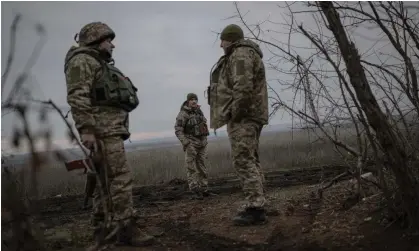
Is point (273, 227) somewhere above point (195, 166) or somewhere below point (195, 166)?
below

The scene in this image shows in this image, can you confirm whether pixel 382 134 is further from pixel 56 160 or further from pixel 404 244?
pixel 56 160

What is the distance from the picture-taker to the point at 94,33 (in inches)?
165

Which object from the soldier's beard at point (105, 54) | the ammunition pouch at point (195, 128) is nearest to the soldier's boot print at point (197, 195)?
the ammunition pouch at point (195, 128)

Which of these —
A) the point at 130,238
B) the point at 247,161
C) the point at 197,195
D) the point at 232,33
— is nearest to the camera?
the point at 130,238

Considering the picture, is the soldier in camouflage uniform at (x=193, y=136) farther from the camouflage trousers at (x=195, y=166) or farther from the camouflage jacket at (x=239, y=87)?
the camouflage jacket at (x=239, y=87)

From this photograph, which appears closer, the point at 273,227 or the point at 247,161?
the point at 273,227

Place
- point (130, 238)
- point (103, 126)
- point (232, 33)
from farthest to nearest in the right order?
1. point (232, 33)
2. point (103, 126)
3. point (130, 238)

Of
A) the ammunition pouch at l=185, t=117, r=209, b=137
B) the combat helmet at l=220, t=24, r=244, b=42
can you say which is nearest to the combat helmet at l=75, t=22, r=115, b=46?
the combat helmet at l=220, t=24, r=244, b=42

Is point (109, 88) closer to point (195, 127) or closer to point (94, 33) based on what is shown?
point (94, 33)

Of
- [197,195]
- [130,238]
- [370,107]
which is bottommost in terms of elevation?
[197,195]

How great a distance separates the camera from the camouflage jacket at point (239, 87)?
4.52m

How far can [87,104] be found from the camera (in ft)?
12.8

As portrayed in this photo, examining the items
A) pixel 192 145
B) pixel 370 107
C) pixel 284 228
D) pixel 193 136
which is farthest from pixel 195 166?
pixel 370 107

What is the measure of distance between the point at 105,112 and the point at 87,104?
0.28m
